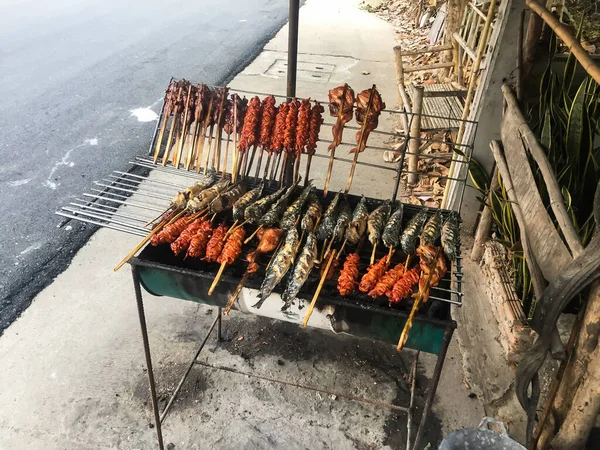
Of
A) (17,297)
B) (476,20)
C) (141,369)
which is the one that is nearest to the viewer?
(141,369)

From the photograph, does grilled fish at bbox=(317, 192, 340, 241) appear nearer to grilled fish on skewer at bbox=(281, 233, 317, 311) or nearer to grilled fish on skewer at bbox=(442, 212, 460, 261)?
grilled fish on skewer at bbox=(281, 233, 317, 311)

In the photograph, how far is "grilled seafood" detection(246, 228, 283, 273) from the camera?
2.52 meters

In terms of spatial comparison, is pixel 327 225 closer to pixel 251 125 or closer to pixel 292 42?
pixel 251 125

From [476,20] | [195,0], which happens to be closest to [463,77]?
[476,20]

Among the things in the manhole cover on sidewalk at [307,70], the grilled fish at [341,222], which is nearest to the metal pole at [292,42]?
the grilled fish at [341,222]

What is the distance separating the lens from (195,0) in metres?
15.3

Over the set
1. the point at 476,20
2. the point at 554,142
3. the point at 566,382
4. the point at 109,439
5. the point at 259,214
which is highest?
the point at 476,20

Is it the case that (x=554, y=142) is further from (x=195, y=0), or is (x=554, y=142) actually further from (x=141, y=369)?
(x=195, y=0)

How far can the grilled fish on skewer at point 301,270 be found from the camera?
2291 millimetres

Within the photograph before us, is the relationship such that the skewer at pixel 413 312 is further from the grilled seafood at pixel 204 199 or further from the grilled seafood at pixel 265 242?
the grilled seafood at pixel 204 199

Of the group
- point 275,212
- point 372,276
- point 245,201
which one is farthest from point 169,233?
point 372,276

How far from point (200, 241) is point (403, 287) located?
119cm

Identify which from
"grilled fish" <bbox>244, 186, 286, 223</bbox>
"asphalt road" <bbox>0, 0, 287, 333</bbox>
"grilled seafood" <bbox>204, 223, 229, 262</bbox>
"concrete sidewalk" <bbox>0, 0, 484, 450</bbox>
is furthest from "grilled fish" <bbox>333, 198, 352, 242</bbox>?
"asphalt road" <bbox>0, 0, 287, 333</bbox>

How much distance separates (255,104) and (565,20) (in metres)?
4.44
